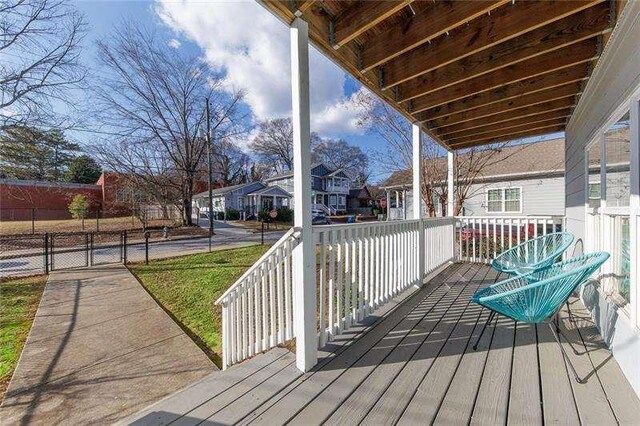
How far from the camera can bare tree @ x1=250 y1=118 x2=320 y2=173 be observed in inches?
1341

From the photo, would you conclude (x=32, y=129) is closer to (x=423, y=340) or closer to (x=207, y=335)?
(x=207, y=335)

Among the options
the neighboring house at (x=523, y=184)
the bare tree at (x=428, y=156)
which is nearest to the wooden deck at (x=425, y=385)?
the bare tree at (x=428, y=156)

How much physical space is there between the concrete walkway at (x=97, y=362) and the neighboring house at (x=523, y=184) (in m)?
9.65

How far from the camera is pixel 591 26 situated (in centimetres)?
224

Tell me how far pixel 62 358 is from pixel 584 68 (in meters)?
6.45

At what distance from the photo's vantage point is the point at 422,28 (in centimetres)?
229

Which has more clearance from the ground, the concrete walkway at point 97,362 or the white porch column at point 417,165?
the white porch column at point 417,165

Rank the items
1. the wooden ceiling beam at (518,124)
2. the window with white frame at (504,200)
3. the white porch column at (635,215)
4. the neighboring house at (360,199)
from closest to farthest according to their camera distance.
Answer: the white porch column at (635,215), the wooden ceiling beam at (518,124), the window with white frame at (504,200), the neighboring house at (360,199)

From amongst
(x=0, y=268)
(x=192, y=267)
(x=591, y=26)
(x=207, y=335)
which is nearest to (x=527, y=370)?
(x=591, y=26)

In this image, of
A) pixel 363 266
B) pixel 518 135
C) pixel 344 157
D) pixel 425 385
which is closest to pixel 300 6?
pixel 363 266

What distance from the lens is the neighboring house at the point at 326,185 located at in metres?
30.6

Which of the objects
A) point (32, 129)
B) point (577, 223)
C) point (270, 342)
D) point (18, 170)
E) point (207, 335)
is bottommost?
point (207, 335)

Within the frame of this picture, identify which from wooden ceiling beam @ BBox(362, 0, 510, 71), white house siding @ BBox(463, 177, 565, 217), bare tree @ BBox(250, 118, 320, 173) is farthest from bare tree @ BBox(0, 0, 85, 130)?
bare tree @ BBox(250, 118, 320, 173)

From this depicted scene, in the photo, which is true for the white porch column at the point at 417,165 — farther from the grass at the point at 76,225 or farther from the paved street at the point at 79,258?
the grass at the point at 76,225
